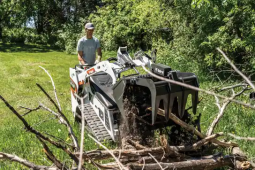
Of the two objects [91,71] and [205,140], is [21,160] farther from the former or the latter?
[91,71]

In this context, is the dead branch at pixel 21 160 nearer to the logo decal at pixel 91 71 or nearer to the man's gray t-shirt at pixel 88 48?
the logo decal at pixel 91 71

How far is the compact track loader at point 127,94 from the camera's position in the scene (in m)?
3.44

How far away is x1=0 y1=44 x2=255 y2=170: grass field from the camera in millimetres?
4641

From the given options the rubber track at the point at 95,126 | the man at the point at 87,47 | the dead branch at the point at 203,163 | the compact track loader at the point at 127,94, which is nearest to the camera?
the dead branch at the point at 203,163

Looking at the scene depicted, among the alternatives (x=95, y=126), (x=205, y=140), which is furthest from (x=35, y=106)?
(x=205, y=140)

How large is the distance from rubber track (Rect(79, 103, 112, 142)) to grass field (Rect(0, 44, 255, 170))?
15 centimetres

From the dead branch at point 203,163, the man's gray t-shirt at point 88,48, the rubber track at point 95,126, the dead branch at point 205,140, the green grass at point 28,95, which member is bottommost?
the green grass at point 28,95

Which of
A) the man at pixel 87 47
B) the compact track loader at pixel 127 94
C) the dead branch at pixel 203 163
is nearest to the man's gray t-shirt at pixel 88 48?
the man at pixel 87 47

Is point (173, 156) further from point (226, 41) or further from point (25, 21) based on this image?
point (25, 21)

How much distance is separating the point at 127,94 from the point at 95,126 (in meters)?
1.38

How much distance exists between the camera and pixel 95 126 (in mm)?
5039

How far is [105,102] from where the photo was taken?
180 inches

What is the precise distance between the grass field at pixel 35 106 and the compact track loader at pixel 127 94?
17.7 inches

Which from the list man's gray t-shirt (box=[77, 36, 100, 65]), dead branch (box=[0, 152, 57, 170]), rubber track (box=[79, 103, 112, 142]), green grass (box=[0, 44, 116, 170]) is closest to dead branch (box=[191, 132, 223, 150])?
green grass (box=[0, 44, 116, 170])
